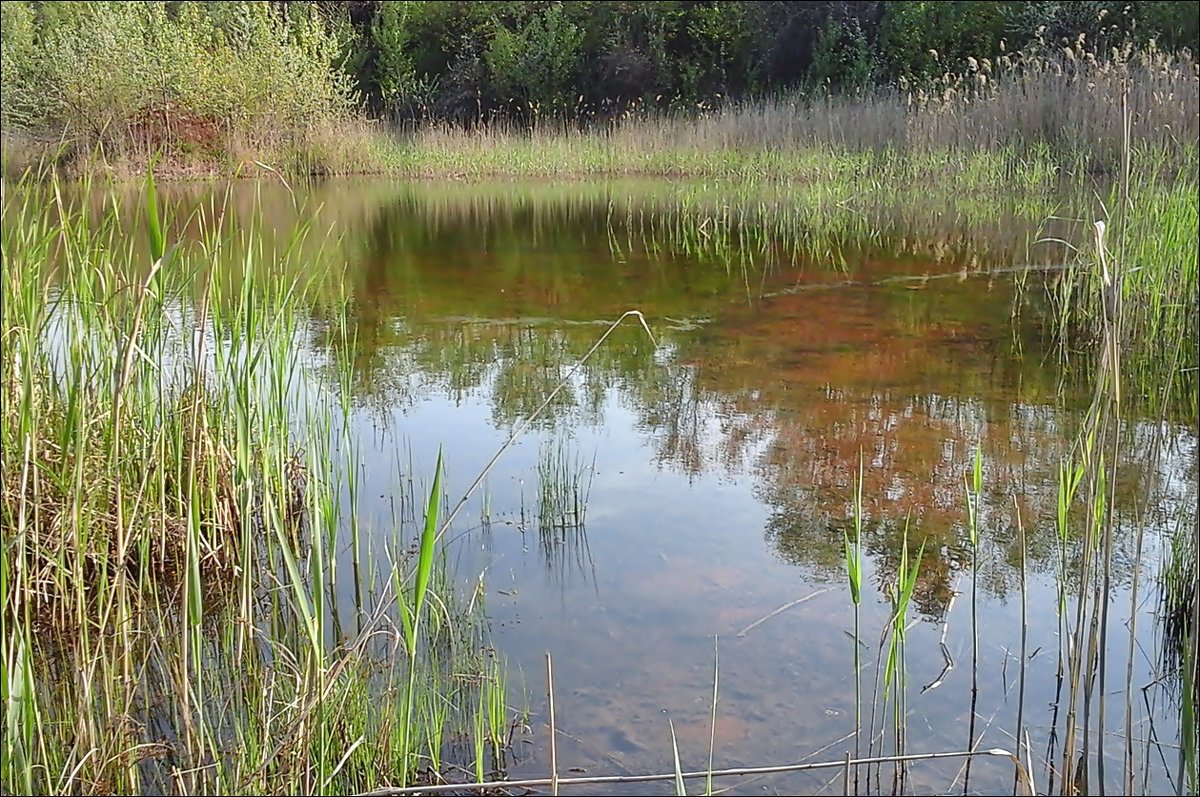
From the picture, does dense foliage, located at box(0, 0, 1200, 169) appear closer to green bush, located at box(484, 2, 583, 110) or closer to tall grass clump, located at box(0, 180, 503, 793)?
green bush, located at box(484, 2, 583, 110)

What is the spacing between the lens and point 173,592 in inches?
70.6

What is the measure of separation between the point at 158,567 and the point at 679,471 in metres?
1.07

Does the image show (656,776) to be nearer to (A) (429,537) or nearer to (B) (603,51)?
(A) (429,537)

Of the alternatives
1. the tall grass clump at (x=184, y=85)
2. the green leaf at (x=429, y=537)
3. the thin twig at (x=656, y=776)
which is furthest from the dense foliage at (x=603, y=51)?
the green leaf at (x=429, y=537)

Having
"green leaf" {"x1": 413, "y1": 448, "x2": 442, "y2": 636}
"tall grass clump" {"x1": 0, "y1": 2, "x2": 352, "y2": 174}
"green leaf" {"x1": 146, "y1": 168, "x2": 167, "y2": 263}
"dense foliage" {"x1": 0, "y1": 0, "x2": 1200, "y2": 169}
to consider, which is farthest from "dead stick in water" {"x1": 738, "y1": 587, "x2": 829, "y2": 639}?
"tall grass clump" {"x1": 0, "y1": 2, "x2": 352, "y2": 174}

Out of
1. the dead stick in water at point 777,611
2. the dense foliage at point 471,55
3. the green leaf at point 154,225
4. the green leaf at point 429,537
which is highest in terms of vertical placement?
the dense foliage at point 471,55

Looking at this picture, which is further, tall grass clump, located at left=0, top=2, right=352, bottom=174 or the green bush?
the green bush

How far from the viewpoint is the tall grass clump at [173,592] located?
1184 mm

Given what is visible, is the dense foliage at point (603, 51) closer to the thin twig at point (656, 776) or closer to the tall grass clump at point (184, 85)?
the tall grass clump at point (184, 85)

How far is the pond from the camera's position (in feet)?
4.66

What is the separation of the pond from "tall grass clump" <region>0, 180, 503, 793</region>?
5.2 inches

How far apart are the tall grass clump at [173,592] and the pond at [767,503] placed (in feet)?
0.43

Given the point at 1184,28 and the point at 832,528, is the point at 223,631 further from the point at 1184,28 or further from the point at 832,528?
the point at 1184,28

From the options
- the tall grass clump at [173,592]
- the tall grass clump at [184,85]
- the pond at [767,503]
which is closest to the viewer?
the tall grass clump at [173,592]
